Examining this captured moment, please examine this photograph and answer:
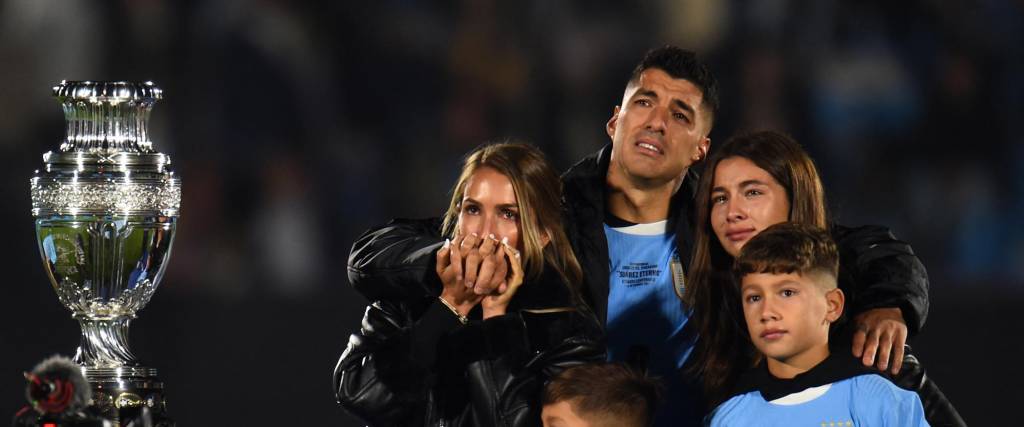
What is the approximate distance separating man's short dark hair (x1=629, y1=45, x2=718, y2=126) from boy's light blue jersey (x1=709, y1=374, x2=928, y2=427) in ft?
2.96

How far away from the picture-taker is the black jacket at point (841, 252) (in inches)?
107

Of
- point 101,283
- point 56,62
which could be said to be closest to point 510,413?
point 101,283

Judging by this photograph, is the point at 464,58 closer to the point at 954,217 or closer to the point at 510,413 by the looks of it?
the point at 954,217

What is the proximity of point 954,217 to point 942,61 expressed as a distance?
1.71 feet

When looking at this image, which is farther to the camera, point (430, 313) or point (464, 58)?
point (464, 58)

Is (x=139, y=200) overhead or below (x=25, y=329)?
overhead

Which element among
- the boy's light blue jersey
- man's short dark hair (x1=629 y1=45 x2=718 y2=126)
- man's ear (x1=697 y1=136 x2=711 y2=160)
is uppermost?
man's short dark hair (x1=629 y1=45 x2=718 y2=126)

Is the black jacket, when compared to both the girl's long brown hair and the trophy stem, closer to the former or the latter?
the girl's long brown hair

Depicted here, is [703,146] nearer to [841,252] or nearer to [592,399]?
[841,252]

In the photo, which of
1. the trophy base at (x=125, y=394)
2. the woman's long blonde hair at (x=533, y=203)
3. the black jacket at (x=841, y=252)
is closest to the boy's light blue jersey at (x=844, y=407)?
the black jacket at (x=841, y=252)

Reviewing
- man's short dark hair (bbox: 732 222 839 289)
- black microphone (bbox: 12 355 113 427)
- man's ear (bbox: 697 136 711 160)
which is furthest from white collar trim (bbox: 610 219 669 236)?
black microphone (bbox: 12 355 113 427)

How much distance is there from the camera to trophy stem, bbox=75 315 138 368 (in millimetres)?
2510

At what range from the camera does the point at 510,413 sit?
262 centimetres

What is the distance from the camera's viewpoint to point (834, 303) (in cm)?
259
